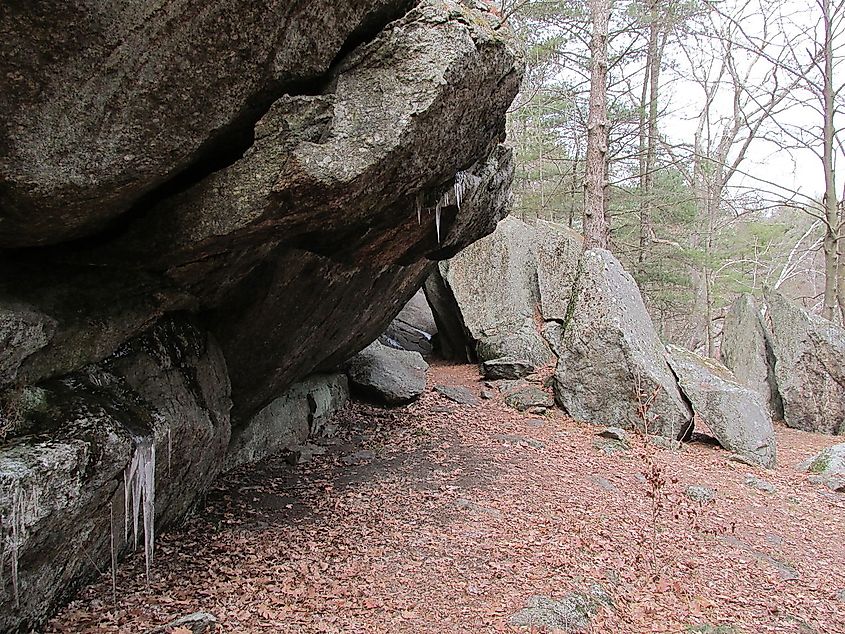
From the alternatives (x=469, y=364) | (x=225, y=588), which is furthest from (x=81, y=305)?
(x=469, y=364)

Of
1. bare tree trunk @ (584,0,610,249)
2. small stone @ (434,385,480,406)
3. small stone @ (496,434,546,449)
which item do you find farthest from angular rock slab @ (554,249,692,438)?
bare tree trunk @ (584,0,610,249)

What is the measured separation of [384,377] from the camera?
33.4 feet

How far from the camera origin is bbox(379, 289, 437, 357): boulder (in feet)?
46.4

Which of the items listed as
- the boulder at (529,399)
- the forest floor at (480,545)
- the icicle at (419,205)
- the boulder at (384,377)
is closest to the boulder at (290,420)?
the forest floor at (480,545)

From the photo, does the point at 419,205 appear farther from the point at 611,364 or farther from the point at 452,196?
the point at 611,364

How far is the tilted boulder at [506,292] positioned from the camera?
12.5 metres

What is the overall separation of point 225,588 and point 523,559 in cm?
275

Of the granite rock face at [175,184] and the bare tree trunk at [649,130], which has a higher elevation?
the bare tree trunk at [649,130]

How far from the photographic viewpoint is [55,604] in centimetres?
375

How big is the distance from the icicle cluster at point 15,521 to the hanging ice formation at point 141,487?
79 centimetres

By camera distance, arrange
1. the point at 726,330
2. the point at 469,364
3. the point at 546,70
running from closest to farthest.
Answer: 1. the point at 469,364
2. the point at 726,330
3. the point at 546,70

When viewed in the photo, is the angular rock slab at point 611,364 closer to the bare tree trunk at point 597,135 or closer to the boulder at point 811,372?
the bare tree trunk at point 597,135

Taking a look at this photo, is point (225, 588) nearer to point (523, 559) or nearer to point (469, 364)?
point (523, 559)

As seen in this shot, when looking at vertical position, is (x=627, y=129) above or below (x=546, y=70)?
below
